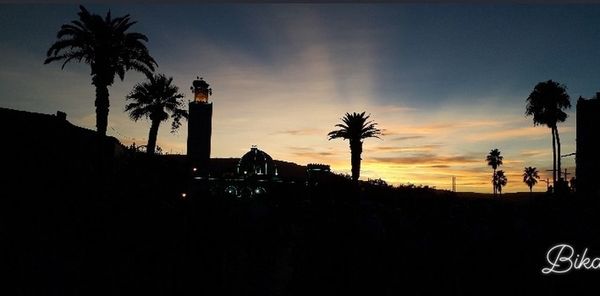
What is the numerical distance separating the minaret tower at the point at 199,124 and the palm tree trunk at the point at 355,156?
21.8 m

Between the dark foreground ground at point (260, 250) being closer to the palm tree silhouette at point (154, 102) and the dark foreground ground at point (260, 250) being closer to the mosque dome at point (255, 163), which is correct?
the palm tree silhouette at point (154, 102)

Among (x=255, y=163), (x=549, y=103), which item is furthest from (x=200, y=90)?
(x=549, y=103)

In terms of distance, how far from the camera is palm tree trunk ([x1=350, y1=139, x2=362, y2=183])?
39.1 meters

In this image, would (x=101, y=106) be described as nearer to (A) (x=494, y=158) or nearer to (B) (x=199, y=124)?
(B) (x=199, y=124)

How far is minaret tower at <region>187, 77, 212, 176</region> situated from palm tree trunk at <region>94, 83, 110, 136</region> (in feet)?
95.7

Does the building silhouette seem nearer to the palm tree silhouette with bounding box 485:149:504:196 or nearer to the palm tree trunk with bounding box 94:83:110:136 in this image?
the palm tree trunk with bounding box 94:83:110:136

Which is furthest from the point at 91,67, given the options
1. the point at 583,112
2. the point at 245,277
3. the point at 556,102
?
the point at 556,102

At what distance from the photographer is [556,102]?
1724 inches

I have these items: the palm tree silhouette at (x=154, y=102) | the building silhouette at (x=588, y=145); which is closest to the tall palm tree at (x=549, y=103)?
the building silhouette at (x=588, y=145)

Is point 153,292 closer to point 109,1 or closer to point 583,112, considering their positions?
point 109,1

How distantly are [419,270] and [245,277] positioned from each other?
380cm

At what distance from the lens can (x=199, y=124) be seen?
5566 centimetres

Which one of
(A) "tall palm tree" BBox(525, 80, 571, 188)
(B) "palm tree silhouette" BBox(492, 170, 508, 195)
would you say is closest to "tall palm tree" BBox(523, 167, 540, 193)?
(B) "palm tree silhouette" BBox(492, 170, 508, 195)

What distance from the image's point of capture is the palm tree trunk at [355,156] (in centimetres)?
3912
